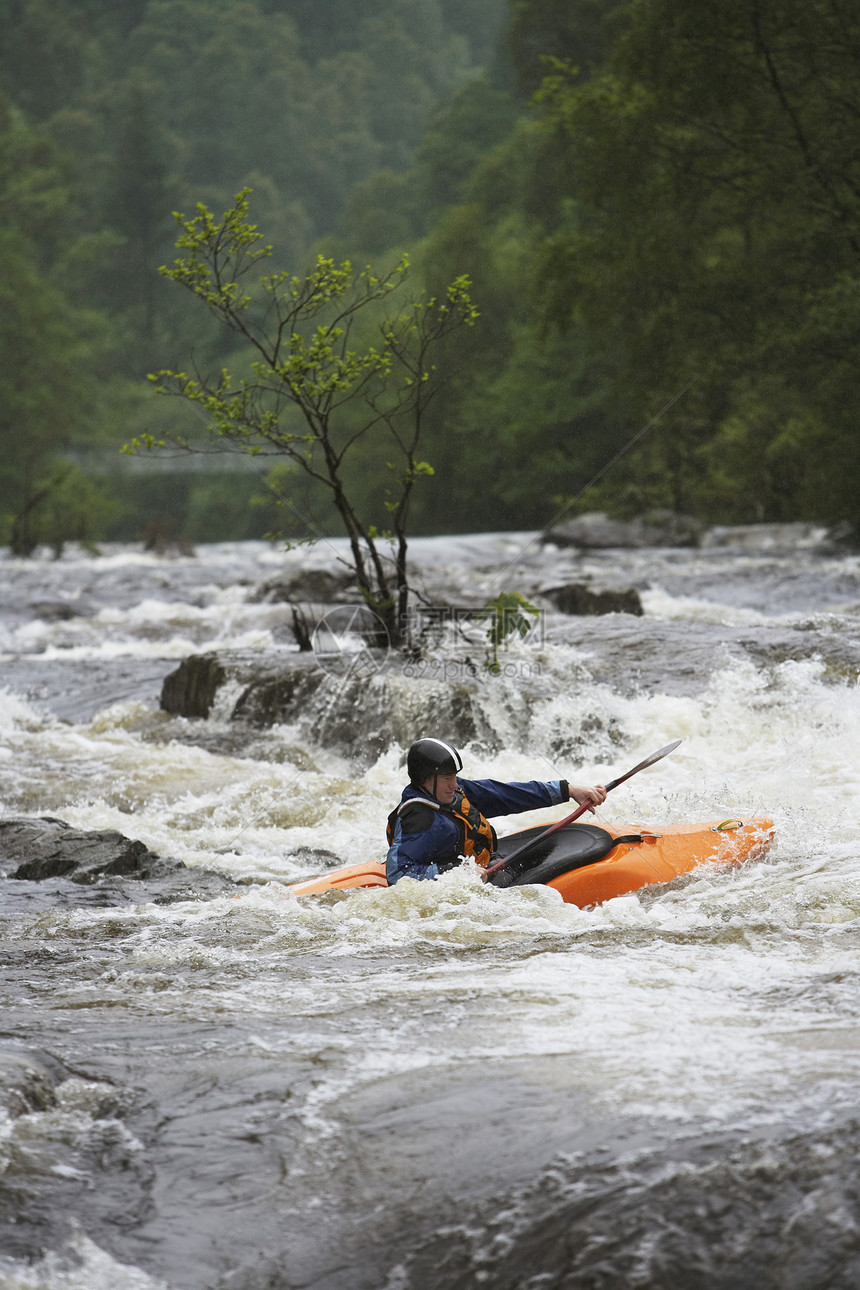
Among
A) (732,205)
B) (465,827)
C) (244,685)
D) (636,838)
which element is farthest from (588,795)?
(732,205)

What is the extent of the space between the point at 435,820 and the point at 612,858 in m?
0.64

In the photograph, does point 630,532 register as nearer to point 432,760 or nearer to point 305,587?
point 305,587

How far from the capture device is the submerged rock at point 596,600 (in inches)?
393

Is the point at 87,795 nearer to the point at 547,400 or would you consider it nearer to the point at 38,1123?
the point at 38,1123

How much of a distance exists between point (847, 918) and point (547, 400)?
25.7 m

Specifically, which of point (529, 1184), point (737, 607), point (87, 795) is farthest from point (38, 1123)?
point (737, 607)

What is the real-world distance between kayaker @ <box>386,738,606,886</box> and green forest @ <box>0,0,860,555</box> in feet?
9.15

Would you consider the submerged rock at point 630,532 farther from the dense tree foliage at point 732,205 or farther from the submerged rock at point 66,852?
the submerged rock at point 66,852

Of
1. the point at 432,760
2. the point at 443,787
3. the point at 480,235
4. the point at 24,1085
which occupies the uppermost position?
the point at 480,235

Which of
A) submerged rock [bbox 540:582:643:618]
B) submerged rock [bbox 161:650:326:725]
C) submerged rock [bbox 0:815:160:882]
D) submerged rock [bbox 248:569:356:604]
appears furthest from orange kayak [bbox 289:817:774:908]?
submerged rock [bbox 248:569:356:604]

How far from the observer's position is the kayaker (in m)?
4.18

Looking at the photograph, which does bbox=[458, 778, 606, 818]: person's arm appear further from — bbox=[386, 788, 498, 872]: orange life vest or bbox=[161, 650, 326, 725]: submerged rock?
bbox=[161, 650, 326, 725]: submerged rock

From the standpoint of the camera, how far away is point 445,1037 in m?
2.80

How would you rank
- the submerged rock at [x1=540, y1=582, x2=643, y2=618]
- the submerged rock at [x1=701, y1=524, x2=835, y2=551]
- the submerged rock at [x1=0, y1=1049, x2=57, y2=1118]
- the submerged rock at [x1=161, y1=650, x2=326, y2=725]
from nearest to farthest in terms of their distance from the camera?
the submerged rock at [x1=0, y1=1049, x2=57, y2=1118], the submerged rock at [x1=161, y1=650, x2=326, y2=725], the submerged rock at [x1=540, y1=582, x2=643, y2=618], the submerged rock at [x1=701, y1=524, x2=835, y2=551]
